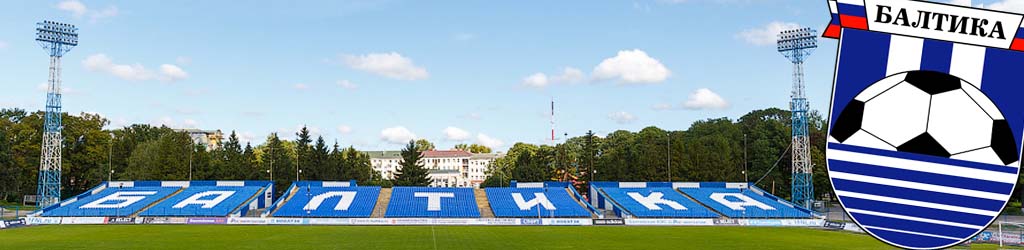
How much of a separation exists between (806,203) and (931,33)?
2145 inches

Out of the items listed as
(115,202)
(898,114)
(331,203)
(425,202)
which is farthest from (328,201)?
(898,114)

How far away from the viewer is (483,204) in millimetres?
58625

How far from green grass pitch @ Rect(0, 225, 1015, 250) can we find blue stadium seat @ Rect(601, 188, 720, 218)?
6986mm

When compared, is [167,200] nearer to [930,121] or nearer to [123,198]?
[123,198]

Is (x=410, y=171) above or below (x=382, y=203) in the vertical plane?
above

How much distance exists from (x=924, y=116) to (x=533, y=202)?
52107 millimetres

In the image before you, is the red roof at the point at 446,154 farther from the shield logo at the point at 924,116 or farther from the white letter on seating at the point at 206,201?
the shield logo at the point at 924,116

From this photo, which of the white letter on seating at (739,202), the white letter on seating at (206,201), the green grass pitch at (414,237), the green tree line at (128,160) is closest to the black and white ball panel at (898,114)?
the green grass pitch at (414,237)

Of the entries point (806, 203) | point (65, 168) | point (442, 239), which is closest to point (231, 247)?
point (442, 239)

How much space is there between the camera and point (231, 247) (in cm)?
3094

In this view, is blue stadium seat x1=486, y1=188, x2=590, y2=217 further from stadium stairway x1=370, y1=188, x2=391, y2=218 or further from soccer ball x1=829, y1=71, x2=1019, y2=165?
soccer ball x1=829, y1=71, x2=1019, y2=165

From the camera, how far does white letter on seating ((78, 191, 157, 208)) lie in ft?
172

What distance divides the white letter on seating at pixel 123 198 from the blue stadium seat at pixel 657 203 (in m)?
37.1

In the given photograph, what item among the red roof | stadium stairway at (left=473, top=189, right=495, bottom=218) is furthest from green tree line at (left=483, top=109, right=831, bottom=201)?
the red roof
